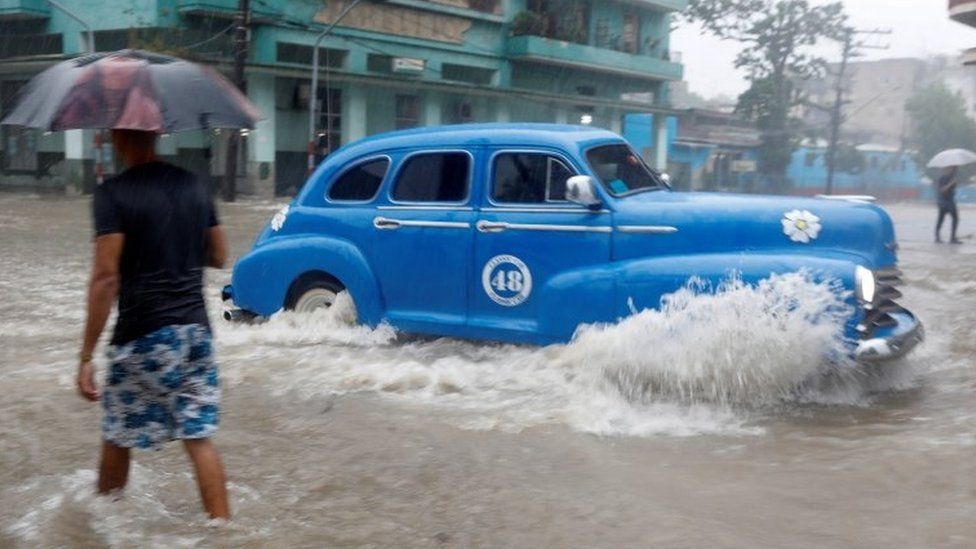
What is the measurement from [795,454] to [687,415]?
86 centimetres

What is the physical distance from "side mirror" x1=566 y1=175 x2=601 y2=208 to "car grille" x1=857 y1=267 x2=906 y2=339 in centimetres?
185

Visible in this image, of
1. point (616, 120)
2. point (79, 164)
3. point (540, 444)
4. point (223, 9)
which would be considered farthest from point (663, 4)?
point (540, 444)

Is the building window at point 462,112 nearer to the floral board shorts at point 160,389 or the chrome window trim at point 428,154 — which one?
the chrome window trim at point 428,154

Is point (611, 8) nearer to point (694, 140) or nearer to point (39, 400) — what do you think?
point (694, 140)

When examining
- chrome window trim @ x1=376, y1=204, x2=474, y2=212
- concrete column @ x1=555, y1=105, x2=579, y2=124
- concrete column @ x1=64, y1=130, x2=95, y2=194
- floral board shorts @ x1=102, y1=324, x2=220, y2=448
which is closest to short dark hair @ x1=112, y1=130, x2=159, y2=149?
floral board shorts @ x1=102, y1=324, x2=220, y2=448

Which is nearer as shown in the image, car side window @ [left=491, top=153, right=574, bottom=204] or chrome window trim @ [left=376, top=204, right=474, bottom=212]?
car side window @ [left=491, top=153, right=574, bottom=204]

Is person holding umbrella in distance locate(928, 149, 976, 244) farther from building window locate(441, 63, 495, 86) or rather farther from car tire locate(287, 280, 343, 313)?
building window locate(441, 63, 495, 86)

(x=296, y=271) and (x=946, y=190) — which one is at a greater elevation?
(x=946, y=190)

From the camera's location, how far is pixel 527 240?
287 inches

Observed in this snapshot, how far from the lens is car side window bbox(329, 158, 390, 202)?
26.8 ft

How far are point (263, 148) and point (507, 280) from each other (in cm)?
2439

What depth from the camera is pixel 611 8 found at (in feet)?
141

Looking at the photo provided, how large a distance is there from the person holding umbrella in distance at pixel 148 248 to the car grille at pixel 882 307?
3.80m

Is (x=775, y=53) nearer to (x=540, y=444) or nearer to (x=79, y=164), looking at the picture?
(x=79, y=164)
